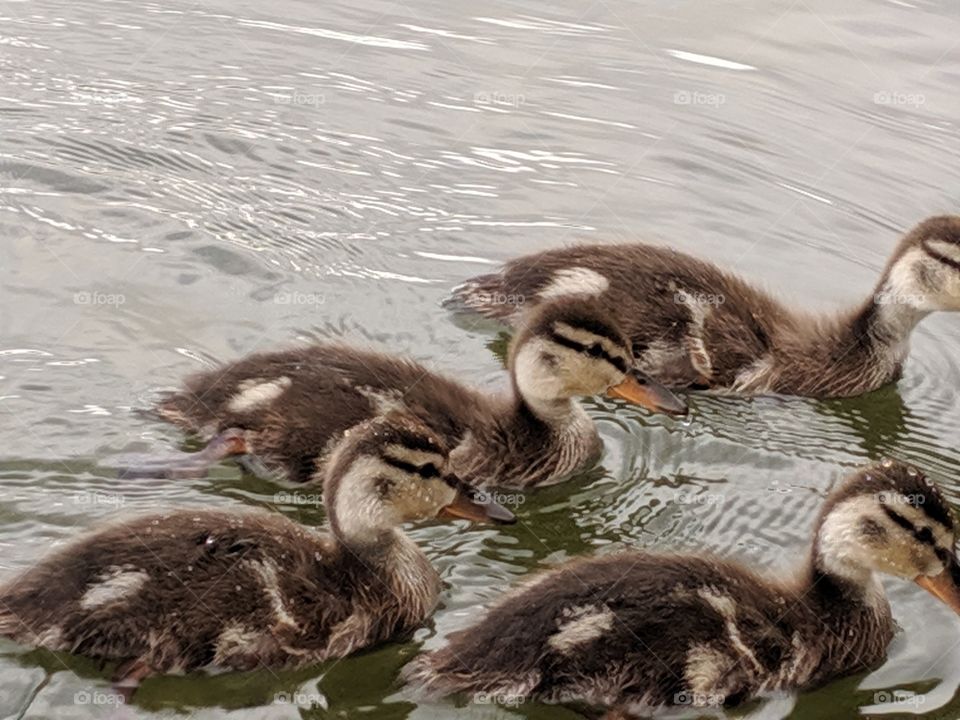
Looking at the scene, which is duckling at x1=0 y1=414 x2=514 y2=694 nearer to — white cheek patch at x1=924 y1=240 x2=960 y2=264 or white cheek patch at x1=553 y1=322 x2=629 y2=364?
white cheek patch at x1=553 y1=322 x2=629 y2=364

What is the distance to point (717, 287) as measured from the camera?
6.07 m

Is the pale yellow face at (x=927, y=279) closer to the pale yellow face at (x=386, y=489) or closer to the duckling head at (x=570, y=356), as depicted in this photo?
the duckling head at (x=570, y=356)

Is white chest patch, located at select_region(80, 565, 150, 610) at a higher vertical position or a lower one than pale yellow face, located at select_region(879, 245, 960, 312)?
lower

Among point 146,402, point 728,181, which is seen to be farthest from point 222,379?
point 728,181

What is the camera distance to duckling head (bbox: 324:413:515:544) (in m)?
4.55

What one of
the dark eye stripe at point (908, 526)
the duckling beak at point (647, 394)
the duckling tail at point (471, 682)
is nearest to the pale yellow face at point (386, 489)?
the duckling tail at point (471, 682)

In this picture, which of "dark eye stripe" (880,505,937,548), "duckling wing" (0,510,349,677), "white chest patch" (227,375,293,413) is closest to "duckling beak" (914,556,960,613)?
"dark eye stripe" (880,505,937,548)

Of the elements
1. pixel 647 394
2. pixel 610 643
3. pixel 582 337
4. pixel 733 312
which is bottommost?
pixel 610 643

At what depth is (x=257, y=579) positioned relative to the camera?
438 cm

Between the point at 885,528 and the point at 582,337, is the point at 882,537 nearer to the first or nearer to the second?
the point at 885,528

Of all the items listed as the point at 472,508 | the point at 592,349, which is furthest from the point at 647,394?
the point at 472,508

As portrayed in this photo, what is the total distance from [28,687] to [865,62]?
5966mm

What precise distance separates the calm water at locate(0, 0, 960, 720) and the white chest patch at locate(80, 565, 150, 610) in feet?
0.62

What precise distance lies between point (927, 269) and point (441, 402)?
201cm
